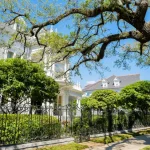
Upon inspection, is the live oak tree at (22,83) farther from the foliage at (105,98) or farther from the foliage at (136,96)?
the foliage at (105,98)

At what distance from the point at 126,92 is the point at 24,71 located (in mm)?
9429

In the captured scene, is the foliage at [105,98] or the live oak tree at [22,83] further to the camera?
the foliage at [105,98]

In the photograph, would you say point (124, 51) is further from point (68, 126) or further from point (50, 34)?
point (68, 126)

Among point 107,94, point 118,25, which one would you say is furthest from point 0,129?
point 107,94

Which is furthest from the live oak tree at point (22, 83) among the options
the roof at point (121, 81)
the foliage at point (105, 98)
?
the roof at point (121, 81)

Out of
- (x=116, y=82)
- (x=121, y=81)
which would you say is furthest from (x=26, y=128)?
(x=116, y=82)

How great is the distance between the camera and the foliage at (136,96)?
17.4 m

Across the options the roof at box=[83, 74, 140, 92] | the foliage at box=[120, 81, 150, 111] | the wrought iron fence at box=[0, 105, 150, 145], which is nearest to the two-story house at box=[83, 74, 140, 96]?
the roof at box=[83, 74, 140, 92]

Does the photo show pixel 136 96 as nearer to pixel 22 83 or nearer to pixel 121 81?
pixel 22 83

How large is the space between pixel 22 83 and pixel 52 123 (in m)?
3.77

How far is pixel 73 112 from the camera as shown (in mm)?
11250

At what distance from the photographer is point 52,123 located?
32.4ft

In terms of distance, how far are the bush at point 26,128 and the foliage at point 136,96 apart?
9.24 meters

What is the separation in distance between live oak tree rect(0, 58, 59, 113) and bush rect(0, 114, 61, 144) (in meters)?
3.03
